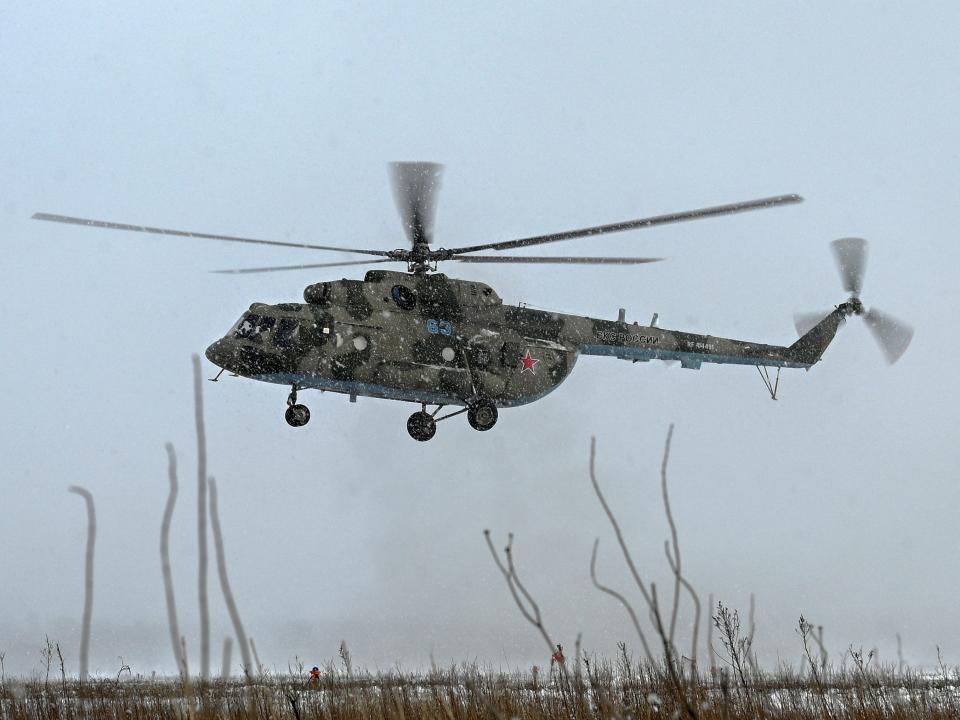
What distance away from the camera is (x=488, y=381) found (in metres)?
15.8

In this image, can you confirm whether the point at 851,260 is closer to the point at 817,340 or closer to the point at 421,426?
the point at 817,340

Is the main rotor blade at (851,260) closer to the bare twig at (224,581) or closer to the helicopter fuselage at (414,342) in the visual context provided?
the helicopter fuselage at (414,342)

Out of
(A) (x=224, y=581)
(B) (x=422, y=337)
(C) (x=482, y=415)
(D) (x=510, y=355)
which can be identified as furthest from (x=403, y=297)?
(A) (x=224, y=581)

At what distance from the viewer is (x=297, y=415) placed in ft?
48.7

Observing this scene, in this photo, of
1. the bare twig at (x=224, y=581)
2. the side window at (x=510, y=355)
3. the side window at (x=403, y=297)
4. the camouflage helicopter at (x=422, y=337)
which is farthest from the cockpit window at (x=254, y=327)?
the bare twig at (x=224, y=581)

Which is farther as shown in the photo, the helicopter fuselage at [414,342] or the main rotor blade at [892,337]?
the main rotor blade at [892,337]

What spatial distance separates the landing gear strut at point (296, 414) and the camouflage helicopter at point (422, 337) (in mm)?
16

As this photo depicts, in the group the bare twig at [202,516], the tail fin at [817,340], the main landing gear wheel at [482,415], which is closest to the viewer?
the bare twig at [202,516]

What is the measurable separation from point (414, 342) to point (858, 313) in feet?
34.6

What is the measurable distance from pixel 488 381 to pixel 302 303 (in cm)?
333

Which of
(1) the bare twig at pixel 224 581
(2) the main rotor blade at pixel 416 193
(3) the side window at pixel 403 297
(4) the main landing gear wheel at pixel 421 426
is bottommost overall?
(1) the bare twig at pixel 224 581

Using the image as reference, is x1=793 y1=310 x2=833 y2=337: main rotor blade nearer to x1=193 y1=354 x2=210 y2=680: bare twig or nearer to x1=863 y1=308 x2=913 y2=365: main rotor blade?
x1=863 y1=308 x2=913 y2=365: main rotor blade

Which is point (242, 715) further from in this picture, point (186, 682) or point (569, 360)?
point (569, 360)

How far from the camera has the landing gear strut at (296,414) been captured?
14.9 m
